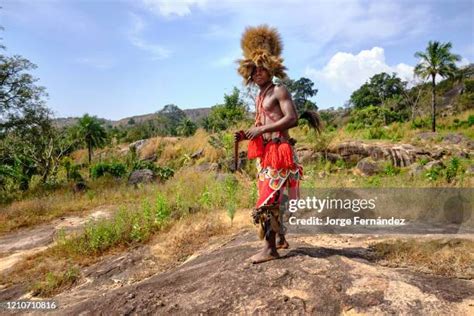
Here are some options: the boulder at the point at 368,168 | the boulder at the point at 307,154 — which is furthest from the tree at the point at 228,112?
the boulder at the point at 368,168

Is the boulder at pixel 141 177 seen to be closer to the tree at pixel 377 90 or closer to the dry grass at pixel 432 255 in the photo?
the dry grass at pixel 432 255

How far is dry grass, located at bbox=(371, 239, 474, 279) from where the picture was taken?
289 centimetres

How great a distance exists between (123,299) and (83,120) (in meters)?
28.3

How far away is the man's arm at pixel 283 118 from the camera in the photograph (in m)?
2.91

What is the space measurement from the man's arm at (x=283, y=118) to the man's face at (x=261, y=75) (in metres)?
0.15

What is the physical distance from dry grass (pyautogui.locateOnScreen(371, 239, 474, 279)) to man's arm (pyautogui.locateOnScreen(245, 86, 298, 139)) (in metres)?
1.38

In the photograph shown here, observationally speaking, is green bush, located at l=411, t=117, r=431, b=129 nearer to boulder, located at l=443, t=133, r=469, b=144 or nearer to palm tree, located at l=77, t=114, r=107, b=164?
boulder, located at l=443, t=133, r=469, b=144

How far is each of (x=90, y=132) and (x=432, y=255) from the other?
93.0 feet

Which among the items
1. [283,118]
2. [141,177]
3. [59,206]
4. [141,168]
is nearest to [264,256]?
[283,118]

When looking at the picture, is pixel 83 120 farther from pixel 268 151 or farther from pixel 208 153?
pixel 268 151

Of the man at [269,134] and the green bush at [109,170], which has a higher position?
the man at [269,134]

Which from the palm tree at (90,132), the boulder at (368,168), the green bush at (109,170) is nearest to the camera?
the boulder at (368,168)

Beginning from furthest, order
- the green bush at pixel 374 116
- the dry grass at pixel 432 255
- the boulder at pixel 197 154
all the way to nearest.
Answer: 1. the green bush at pixel 374 116
2. the boulder at pixel 197 154
3. the dry grass at pixel 432 255

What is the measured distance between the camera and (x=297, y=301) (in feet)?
8.28
